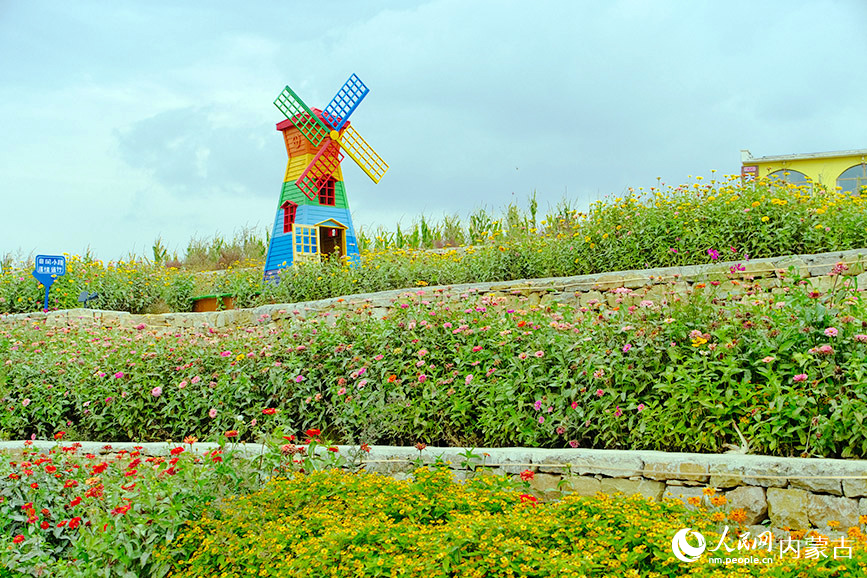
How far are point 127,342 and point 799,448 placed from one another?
645cm

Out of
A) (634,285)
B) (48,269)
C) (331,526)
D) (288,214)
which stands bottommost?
(331,526)

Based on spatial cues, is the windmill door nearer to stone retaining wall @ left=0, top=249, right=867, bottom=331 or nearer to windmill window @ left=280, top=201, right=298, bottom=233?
windmill window @ left=280, top=201, right=298, bottom=233

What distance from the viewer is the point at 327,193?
1309 cm

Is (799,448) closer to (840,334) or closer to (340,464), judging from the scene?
(840,334)

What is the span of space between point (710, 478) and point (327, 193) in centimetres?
1053

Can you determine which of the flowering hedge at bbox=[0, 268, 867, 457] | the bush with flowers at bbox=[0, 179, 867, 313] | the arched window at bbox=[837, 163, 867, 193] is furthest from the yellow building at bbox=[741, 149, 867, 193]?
the flowering hedge at bbox=[0, 268, 867, 457]

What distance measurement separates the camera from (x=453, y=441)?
183 inches

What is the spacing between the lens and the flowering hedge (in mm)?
3814

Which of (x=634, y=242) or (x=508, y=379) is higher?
(x=634, y=242)

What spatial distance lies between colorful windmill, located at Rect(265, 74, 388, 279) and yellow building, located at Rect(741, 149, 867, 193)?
9550mm

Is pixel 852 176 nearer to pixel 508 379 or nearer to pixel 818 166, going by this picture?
pixel 818 166

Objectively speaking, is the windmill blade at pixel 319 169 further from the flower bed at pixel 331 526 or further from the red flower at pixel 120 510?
the red flower at pixel 120 510

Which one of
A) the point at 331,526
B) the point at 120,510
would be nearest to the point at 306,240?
the point at 120,510

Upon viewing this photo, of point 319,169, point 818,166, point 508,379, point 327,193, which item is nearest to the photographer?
point 508,379
